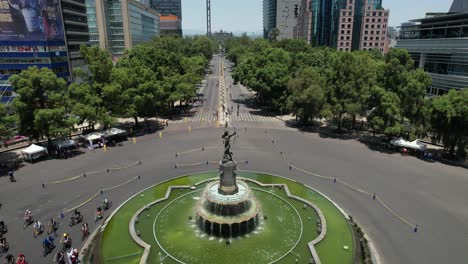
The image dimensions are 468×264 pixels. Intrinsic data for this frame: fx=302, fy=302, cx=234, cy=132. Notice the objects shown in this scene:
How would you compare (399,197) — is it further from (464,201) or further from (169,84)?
(169,84)

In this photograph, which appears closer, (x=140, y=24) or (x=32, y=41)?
(x=32, y=41)

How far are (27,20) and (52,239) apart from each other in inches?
2300

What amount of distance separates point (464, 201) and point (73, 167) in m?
45.6

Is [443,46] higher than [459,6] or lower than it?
lower

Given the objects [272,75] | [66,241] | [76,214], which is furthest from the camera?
[272,75]

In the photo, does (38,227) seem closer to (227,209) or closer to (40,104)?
(227,209)

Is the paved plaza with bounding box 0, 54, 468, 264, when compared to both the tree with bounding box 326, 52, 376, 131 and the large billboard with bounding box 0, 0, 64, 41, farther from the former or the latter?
the large billboard with bounding box 0, 0, 64, 41

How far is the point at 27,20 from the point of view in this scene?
63.5m

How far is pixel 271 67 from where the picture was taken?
67125 mm

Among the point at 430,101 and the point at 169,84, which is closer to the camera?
the point at 430,101

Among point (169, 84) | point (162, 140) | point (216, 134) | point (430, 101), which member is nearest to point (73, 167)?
point (162, 140)

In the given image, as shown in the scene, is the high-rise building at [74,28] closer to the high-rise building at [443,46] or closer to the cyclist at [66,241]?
the cyclist at [66,241]

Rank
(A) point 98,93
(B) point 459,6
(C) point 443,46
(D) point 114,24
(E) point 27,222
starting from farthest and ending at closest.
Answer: (D) point 114,24 < (B) point 459,6 < (C) point 443,46 < (A) point 98,93 < (E) point 27,222

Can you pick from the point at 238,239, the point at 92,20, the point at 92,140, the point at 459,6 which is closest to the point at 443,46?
the point at 459,6
